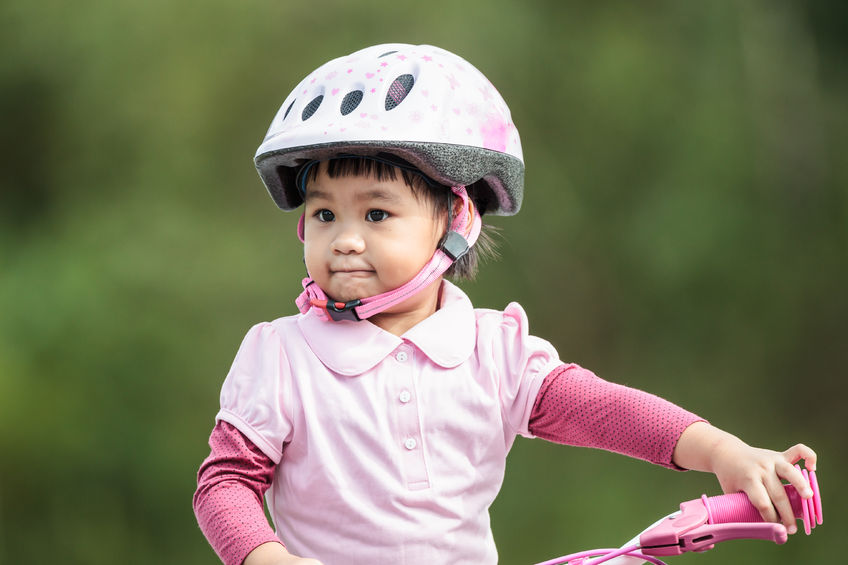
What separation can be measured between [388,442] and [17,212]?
2.14m

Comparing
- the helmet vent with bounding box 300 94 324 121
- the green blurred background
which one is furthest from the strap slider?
the green blurred background

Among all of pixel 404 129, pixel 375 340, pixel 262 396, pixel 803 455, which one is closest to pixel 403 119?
pixel 404 129

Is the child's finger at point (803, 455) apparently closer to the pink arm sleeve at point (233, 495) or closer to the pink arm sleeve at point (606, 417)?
the pink arm sleeve at point (606, 417)

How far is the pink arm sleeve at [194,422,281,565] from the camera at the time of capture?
45.6 inches

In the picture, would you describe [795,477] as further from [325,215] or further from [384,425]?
[325,215]

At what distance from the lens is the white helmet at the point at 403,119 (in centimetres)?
125

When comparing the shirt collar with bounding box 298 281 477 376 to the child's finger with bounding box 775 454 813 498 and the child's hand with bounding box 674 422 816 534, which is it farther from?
the child's finger with bounding box 775 454 813 498

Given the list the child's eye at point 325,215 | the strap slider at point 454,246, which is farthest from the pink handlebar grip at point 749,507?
the child's eye at point 325,215

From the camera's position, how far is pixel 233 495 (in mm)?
1198

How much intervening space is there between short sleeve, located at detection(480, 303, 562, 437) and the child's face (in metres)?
0.16

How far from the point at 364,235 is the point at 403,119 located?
0.49 feet

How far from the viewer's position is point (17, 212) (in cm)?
302

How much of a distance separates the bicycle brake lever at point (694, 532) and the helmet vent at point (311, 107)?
645 mm

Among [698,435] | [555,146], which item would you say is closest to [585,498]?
[555,146]
